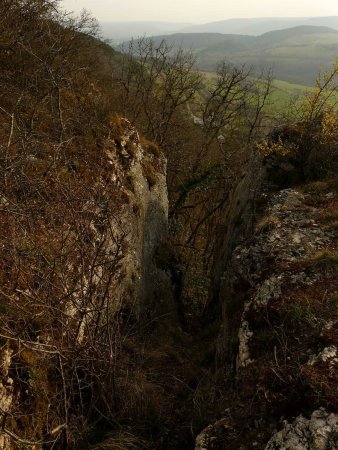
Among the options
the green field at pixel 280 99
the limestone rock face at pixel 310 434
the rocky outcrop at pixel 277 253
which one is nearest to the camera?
the limestone rock face at pixel 310 434

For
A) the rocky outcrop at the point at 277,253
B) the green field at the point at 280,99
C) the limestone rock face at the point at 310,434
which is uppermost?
the green field at the point at 280,99

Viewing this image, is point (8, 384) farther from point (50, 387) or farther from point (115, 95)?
point (115, 95)

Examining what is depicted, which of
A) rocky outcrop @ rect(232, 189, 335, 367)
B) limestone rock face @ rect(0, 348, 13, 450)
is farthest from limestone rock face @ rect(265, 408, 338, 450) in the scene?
limestone rock face @ rect(0, 348, 13, 450)

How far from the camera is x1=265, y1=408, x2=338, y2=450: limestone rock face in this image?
4332 mm

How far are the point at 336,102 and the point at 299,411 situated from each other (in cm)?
1046

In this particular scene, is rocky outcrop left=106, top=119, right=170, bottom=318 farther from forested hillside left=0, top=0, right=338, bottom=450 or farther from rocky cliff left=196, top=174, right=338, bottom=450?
rocky cliff left=196, top=174, right=338, bottom=450

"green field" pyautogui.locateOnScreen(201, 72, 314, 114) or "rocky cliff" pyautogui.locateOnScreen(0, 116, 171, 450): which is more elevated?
"green field" pyautogui.locateOnScreen(201, 72, 314, 114)

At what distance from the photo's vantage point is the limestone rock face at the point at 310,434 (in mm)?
4332

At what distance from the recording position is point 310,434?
4.47 m

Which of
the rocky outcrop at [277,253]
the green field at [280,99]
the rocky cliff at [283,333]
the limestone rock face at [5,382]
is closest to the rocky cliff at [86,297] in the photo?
the limestone rock face at [5,382]

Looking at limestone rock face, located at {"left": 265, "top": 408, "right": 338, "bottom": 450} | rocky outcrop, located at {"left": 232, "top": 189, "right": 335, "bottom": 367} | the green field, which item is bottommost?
limestone rock face, located at {"left": 265, "top": 408, "right": 338, "bottom": 450}

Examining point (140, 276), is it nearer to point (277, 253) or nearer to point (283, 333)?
point (277, 253)

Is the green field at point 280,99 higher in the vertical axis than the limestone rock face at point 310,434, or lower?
Result: higher

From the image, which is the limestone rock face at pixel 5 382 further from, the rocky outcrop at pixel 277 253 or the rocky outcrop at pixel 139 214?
the rocky outcrop at pixel 139 214
